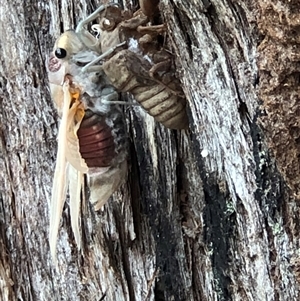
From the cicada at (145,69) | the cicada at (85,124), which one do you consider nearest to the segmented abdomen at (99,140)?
the cicada at (85,124)

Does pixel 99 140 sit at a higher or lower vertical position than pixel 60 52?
lower

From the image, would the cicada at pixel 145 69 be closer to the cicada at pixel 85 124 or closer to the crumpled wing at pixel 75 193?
the cicada at pixel 85 124

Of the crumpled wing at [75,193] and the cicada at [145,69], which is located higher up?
the cicada at [145,69]

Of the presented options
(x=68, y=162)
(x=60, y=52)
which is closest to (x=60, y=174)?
(x=68, y=162)

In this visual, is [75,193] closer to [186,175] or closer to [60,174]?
[60,174]

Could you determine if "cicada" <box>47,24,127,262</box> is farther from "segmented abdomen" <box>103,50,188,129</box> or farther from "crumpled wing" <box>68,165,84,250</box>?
"segmented abdomen" <box>103,50,188,129</box>

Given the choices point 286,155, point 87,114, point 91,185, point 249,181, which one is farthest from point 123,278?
point 286,155
